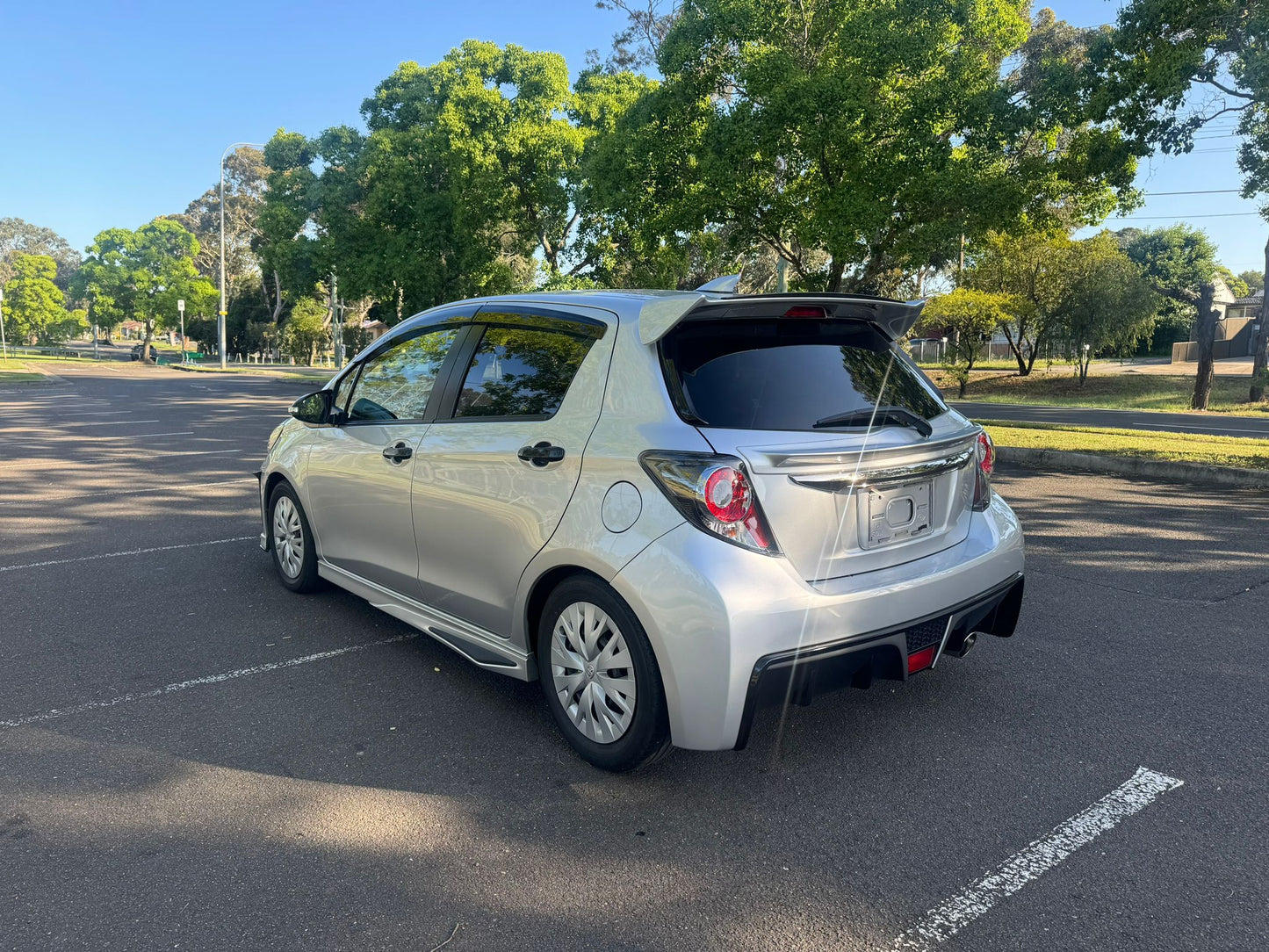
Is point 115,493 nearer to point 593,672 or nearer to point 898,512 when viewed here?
point 593,672

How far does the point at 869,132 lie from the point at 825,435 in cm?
1435

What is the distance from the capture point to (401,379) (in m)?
4.60

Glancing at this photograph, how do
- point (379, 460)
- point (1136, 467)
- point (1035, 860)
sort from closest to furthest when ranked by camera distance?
point (1035, 860) → point (379, 460) → point (1136, 467)

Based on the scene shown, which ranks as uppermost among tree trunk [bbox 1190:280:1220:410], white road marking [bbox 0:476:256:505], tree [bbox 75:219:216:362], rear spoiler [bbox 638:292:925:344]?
tree [bbox 75:219:216:362]

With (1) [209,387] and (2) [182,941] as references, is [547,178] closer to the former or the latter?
(1) [209,387]

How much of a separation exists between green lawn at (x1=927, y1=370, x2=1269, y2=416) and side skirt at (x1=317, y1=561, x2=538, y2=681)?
2498 centimetres

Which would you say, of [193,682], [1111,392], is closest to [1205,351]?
[1111,392]

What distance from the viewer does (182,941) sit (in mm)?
2426

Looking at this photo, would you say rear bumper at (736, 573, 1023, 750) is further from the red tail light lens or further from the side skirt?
the side skirt

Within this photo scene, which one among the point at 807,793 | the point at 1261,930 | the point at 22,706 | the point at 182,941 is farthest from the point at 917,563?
the point at 22,706

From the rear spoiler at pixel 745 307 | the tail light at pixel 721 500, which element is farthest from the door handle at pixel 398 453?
the tail light at pixel 721 500

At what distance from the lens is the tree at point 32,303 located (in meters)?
76.2

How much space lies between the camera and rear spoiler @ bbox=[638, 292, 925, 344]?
325 centimetres

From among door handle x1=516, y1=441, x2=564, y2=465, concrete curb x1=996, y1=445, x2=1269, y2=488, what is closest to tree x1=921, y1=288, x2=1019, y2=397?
concrete curb x1=996, y1=445, x2=1269, y2=488
